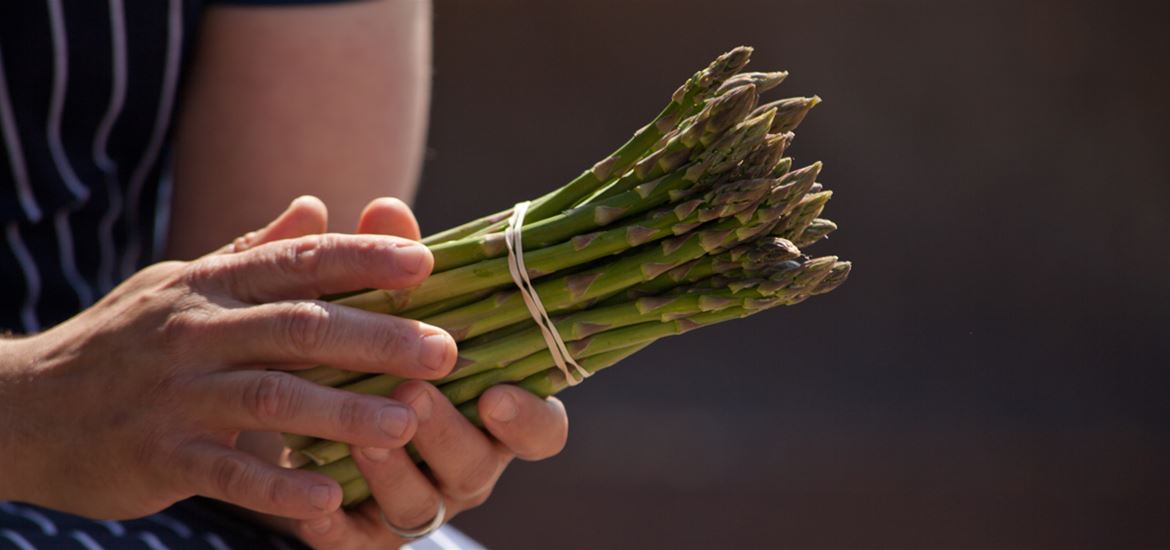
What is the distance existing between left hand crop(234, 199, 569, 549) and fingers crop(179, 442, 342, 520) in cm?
8

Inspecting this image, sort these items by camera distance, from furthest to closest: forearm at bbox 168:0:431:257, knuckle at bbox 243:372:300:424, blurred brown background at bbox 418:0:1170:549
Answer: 1. blurred brown background at bbox 418:0:1170:549
2. forearm at bbox 168:0:431:257
3. knuckle at bbox 243:372:300:424

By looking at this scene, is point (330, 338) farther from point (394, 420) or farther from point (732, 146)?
point (732, 146)

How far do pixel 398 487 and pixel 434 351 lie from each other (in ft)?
0.67

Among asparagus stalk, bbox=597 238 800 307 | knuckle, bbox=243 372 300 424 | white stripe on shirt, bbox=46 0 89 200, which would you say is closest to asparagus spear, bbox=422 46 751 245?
asparagus stalk, bbox=597 238 800 307

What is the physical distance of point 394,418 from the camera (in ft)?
3.36

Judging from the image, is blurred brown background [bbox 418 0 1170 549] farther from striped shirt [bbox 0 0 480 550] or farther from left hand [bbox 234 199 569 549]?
left hand [bbox 234 199 569 549]

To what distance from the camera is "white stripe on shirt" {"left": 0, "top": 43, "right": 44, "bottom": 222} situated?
1357mm

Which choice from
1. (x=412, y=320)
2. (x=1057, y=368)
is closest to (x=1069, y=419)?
(x=1057, y=368)

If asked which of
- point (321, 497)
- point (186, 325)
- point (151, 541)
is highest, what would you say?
point (186, 325)

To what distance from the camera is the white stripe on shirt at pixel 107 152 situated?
4.53ft

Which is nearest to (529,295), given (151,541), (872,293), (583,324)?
(583,324)

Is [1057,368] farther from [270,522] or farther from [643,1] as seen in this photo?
[270,522]

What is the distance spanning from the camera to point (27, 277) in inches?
54.5

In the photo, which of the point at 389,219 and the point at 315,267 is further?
the point at 389,219
